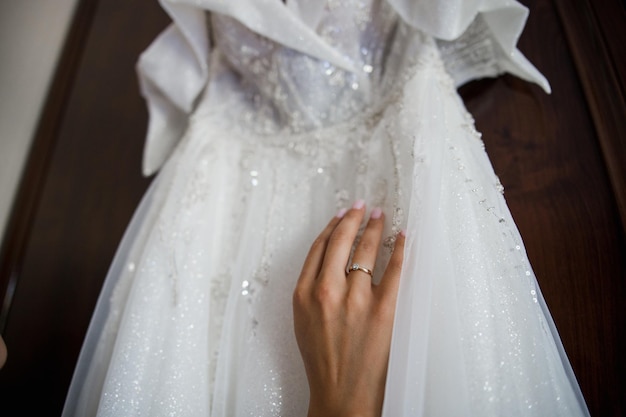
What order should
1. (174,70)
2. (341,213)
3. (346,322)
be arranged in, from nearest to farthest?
(346,322), (341,213), (174,70)

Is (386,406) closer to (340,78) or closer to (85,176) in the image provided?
(340,78)

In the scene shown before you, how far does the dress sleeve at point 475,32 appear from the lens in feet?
1.61

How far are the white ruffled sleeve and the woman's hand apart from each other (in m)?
0.38

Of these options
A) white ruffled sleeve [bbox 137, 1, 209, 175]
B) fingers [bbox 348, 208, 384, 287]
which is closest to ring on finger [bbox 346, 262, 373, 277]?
fingers [bbox 348, 208, 384, 287]

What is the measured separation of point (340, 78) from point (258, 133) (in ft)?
0.50

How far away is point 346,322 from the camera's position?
1.28ft

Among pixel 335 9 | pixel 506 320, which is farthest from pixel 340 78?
pixel 506 320

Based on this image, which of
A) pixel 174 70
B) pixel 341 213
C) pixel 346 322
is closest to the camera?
pixel 346 322

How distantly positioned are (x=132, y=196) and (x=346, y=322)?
0.52 meters

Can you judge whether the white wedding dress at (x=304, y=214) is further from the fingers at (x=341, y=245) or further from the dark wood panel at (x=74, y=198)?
the dark wood panel at (x=74, y=198)

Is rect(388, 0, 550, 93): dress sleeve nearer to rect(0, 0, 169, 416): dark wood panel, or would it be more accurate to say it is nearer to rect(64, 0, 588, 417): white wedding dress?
rect(64, 0, 588, 417): white wedding dress

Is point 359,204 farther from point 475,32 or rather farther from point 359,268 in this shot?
point 475,32

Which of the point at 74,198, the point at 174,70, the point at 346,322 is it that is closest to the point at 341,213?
the point at 346,322

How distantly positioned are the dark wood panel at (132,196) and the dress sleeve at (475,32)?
33 millimetres
